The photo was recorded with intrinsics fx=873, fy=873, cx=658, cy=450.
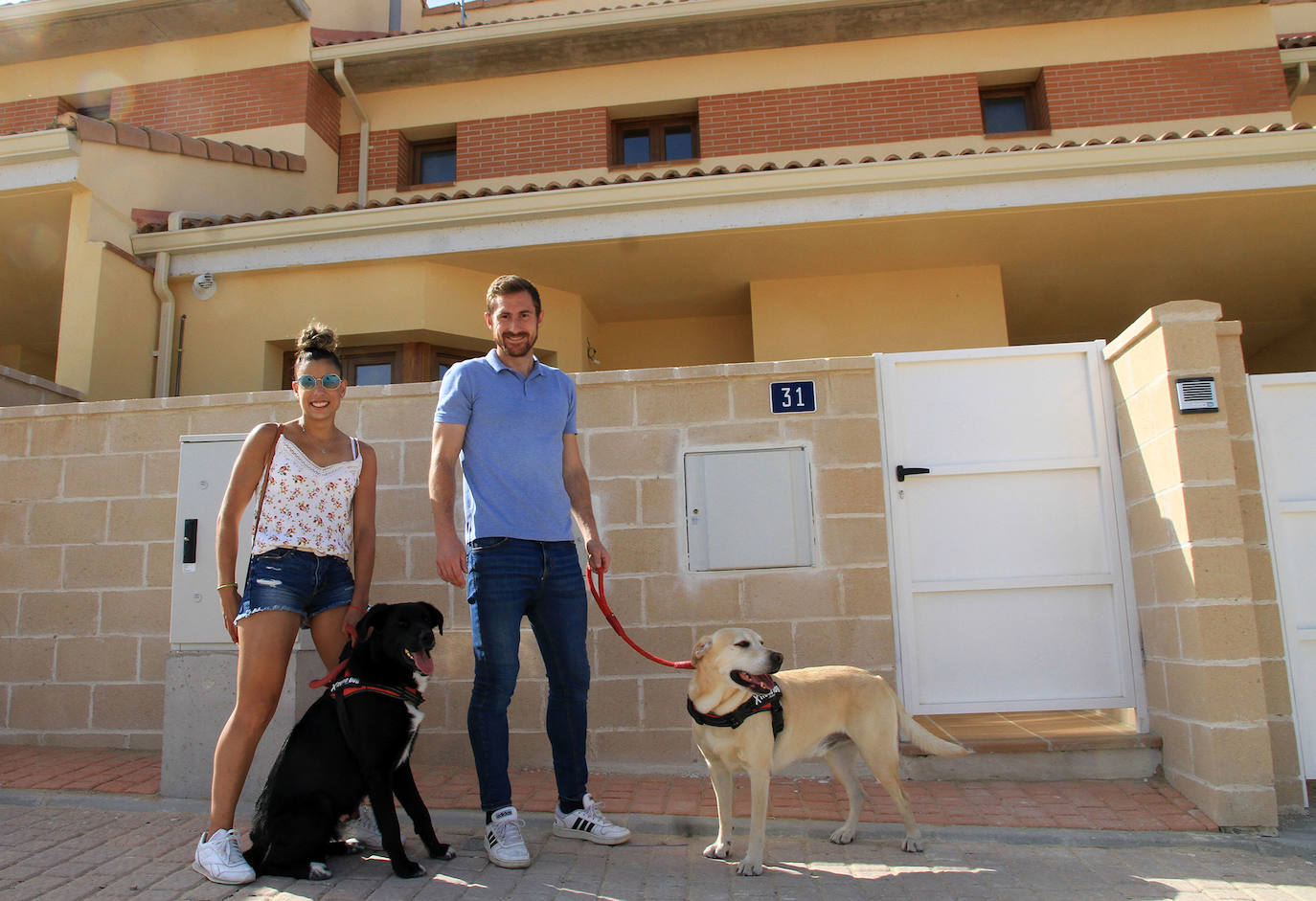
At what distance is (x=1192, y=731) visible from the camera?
3.68 meters

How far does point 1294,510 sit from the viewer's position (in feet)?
12.9

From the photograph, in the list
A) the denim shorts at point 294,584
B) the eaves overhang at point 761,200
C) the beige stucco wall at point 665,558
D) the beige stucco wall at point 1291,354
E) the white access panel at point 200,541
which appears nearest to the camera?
the denim shorts at point 294,584

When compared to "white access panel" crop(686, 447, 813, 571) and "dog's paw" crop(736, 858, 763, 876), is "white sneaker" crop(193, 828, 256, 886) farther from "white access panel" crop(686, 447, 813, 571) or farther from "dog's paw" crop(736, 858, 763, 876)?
"white access panel" crop(686, 447, 813, 571)

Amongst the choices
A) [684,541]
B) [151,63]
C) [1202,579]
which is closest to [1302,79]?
[1202,579]

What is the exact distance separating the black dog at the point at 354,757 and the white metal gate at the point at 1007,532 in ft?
7.96

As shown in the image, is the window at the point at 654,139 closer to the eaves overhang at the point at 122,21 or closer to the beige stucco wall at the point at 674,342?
the beige stucco wall at the point at 674,342

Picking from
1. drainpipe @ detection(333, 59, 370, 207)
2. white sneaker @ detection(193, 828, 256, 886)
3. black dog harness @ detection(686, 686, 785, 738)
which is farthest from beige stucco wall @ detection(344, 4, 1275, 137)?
white sneaker @ detection(193, 828, 256, 886)

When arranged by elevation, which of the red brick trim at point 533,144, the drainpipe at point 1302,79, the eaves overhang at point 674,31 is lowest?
the red brick trim at point 533,144

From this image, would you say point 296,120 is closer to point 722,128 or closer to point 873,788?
point 722,128

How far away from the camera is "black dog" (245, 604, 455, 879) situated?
2.96m

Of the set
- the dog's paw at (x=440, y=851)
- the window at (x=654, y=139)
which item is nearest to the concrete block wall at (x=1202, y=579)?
the dog's paw at (x=440, y=851)

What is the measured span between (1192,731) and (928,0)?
894 centimetres

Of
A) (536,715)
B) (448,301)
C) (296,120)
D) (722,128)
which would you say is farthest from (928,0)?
(536,715)

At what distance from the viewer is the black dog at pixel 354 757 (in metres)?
2.96
